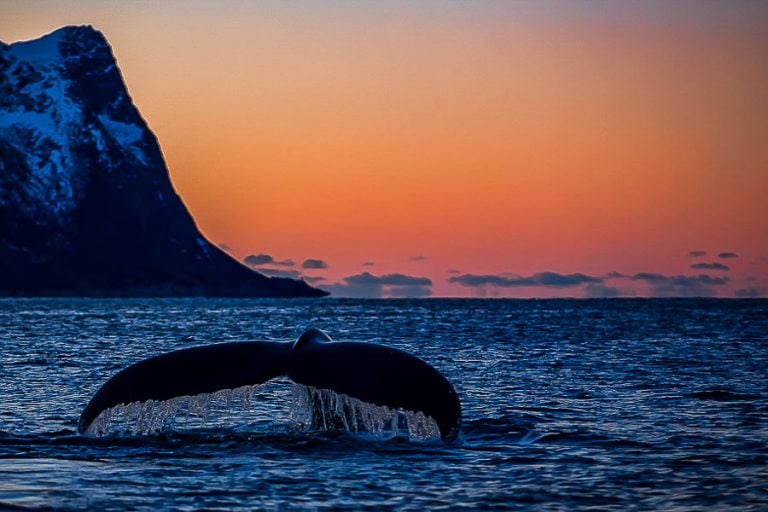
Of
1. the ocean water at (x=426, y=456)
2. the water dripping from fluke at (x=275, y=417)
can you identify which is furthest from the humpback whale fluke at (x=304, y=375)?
the ocean water at (x=426, y=456)

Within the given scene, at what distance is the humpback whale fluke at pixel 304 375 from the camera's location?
8992 millimetres

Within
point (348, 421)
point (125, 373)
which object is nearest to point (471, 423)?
point (348, 421)

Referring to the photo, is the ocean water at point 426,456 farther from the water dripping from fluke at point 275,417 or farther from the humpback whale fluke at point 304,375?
the humpback whale fluke at point 304,375

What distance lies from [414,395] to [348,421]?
136 inches

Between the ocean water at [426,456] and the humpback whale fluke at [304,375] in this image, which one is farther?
the ocean water at [426,456]

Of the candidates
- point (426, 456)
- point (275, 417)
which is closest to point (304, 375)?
point (426, 456)

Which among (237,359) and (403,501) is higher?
(237,359)

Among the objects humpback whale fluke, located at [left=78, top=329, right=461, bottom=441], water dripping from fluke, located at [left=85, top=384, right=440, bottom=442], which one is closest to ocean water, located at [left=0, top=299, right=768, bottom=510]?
water dripping from fluke, located at [left=85, top=384, right=440, bottom=442]

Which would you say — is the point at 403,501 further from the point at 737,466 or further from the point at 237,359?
the point at 737,466

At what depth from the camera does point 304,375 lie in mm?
9398

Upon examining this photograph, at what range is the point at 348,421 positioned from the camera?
1230cm

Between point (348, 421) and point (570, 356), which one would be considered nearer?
point (348, 421)

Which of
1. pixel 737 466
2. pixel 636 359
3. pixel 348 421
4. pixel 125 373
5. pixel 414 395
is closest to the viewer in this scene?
pixel 414 395

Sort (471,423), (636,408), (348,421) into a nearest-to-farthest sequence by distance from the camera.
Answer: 1. (348,421)
2. (471,423)
3. (636,408)
